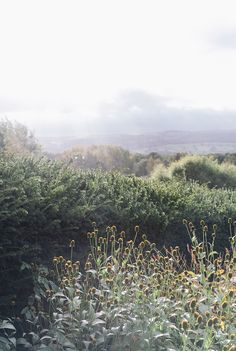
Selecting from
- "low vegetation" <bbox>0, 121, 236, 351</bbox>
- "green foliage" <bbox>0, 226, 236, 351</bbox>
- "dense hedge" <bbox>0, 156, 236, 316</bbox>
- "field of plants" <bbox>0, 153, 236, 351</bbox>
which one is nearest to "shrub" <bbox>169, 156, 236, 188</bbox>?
"dense hedge" <bbox>0, 156, 236, 316</bbox>

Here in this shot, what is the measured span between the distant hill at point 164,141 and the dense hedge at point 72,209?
2326 cm

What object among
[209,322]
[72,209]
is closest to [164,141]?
[72,209]

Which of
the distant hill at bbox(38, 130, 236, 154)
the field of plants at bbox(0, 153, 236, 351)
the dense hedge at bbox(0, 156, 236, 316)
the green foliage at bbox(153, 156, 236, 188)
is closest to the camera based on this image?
the field of plants at bbox(0, 153, 236, 351)

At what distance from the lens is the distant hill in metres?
31.6

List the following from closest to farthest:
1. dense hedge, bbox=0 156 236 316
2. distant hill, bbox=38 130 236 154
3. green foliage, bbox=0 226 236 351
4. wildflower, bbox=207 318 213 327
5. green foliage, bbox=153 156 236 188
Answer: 1. wildflower, bbox=207 318 213 327
2. green foliage, bbox=0 226 236 351
3. dense hedge, bbox=0 156 236 316
4. green foliage, bbox=153 156 236 188
5. distant hill, bbox=38 130 236 154

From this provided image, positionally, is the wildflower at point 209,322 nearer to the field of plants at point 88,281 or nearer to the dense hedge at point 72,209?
the field of plants at point 88,281

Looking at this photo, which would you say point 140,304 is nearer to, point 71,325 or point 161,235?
point 71,325

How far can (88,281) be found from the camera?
4422 mm

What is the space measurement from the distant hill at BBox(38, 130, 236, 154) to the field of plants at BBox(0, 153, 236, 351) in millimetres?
24465

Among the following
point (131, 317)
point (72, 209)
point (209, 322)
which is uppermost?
point (72, 209)

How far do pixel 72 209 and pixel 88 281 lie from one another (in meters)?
0.67

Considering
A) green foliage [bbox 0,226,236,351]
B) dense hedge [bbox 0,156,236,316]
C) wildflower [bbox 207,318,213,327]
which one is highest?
dense hedge [bbox 0,156,236,316]

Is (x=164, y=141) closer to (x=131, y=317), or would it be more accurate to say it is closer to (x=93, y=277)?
(x=93, y=277)

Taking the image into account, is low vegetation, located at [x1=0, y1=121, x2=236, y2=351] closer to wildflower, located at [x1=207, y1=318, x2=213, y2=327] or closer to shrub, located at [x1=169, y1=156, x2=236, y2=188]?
wildflower, located at [x1=207, y1=318, x2=213, y2=327]
